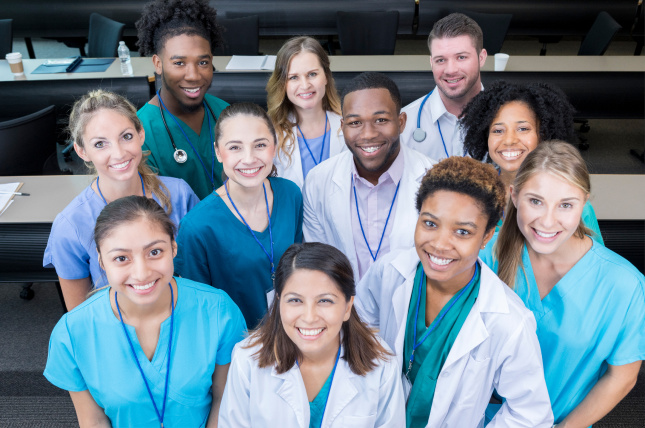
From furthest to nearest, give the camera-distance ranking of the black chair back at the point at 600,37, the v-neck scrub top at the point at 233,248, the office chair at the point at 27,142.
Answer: the black chair back at the point at 600,37 → the office chair at the point at 27,142 → the v-neck scrub top at the point at 233,248

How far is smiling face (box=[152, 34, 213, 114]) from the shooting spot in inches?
101

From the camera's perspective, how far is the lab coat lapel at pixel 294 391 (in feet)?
5.62

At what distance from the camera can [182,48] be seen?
257cm

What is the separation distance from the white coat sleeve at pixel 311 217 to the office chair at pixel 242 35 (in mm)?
3123

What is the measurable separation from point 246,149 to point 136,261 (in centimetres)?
63

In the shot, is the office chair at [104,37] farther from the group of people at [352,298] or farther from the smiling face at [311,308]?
the smiling face at [311,308]

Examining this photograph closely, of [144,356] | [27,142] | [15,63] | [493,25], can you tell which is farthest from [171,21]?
[493,25]

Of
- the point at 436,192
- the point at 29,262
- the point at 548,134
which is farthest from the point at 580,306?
the point at 29,262

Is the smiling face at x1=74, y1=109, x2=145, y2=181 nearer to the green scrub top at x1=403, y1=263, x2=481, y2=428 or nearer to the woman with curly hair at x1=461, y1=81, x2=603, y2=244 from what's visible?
the green scrub top at x1=403, y1=263, x2=481, y2=428

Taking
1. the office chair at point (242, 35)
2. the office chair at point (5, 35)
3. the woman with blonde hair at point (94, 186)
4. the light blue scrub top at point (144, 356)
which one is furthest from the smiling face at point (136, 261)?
the office chair at point (5, 35)

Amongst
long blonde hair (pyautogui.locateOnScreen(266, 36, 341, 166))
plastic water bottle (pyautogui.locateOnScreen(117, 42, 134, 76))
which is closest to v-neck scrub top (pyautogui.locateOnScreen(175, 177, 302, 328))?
long blonde hair (pyautogui.locateOnScreen(266, 36, 341, 166))

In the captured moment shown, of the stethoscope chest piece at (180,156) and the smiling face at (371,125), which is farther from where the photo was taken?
the stethoscope chest piece at (180,156)

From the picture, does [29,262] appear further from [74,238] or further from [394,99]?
[394,99]

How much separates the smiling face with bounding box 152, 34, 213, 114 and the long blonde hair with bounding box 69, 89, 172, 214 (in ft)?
1.34
